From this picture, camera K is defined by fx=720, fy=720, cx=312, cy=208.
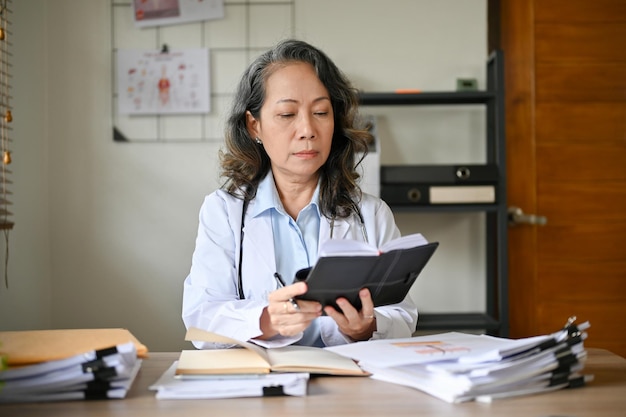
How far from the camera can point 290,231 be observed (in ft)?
5.84

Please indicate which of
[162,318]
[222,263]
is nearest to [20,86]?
[162,318]

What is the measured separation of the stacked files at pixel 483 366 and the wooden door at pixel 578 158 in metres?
1.72

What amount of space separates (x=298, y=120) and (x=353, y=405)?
856 mm

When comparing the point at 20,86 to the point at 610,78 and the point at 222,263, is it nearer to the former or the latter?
the point at 222,263

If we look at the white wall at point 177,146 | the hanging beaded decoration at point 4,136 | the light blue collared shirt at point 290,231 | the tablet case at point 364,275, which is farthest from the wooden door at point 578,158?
the hanging beaded decoration at point 4,136

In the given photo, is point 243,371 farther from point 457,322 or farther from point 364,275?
point 457,322

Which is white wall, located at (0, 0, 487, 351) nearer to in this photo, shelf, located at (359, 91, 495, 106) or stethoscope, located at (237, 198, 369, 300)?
shelf, located at (359, 91, 495, 106)

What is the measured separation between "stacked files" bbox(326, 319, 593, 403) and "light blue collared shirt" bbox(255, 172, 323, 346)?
59 cm

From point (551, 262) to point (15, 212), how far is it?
6.88ft

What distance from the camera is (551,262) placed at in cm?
280

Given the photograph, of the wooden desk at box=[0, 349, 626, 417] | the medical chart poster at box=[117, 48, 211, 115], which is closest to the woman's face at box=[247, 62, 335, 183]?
the wooden desk at box=[0, 349, 626, 417]

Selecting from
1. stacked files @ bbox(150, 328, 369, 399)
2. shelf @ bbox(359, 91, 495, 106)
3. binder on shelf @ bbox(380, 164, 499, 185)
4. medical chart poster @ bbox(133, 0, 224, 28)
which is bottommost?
stacked files @ bbox(150, 328, 369, 399)

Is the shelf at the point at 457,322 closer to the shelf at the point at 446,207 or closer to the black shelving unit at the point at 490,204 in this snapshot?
the black shelving unit at the point at 490,204

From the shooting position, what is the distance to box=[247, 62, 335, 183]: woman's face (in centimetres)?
171
